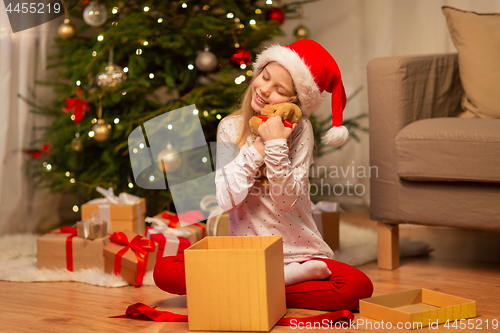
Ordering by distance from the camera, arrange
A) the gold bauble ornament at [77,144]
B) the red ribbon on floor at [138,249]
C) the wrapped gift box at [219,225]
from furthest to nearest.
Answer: the gold bauble ornament at [77,144] → the wrapped gift box at [219,225] → the red ribbon on floor at [138,249]

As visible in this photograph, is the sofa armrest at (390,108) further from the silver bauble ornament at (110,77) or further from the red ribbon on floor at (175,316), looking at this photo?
the silver bauble ornament at (110,77)

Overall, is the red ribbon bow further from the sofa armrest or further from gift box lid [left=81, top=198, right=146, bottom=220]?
gift box lid [left=81, top=198, right=146, bottom=220]

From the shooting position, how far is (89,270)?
1.47 metres

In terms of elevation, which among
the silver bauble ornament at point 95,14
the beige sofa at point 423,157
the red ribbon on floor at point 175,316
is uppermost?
the silver bauble ornament at point 95,14

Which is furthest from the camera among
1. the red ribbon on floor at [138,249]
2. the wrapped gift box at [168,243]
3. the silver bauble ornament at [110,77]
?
the silver bauble ornament at [110,77]

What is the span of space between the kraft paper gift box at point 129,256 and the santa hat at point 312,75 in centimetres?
61

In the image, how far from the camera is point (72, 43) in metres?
2.07

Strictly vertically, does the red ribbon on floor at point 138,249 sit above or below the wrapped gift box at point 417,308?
above

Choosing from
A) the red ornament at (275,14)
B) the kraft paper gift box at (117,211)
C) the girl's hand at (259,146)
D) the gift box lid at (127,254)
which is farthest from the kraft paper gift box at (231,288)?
the red ornament at (275,14)

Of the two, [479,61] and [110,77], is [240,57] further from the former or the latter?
[479,61]

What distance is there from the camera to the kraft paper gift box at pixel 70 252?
149 cm

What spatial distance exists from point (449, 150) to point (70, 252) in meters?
1.13

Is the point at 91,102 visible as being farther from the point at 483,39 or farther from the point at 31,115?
the point at 483,39

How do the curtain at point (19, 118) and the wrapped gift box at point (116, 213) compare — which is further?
the curtain at point (19, 118)
